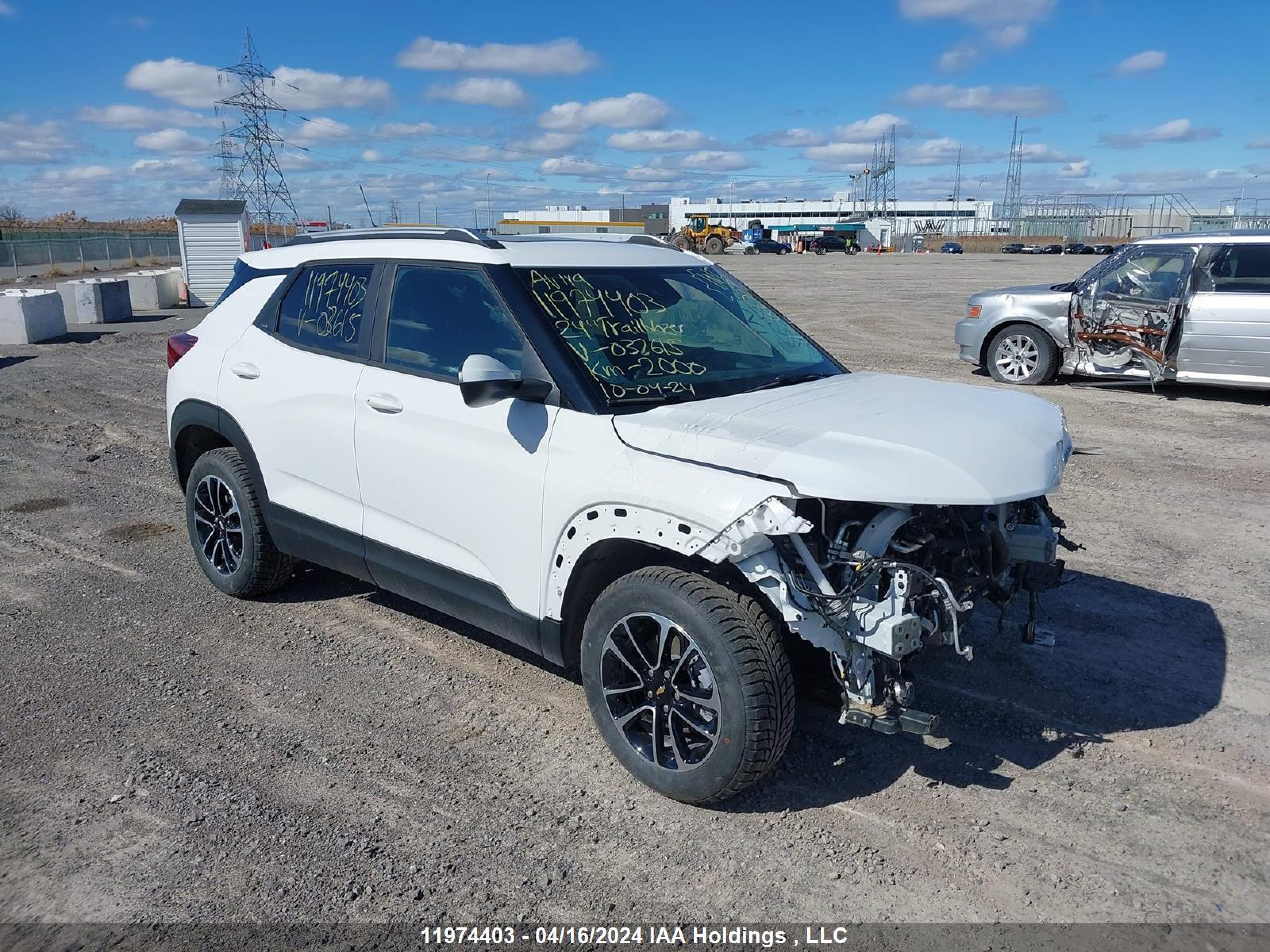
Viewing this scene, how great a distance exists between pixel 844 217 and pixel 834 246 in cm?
6351

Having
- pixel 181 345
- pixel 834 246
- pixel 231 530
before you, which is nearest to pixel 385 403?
pixel 231 530

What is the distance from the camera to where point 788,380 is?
173 inches

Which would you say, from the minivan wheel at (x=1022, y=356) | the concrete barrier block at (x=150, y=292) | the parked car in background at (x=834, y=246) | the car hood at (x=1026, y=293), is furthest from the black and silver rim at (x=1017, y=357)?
the parked car in background at (x=834, y=246)

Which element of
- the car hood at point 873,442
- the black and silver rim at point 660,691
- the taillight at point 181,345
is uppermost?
the taillight at point 181,345

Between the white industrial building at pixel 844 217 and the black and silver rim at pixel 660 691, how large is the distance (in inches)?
3088

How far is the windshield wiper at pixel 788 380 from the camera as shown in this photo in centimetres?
423

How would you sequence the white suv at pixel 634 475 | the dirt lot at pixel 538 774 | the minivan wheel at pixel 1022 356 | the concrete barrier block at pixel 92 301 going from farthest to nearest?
the concrete barrier block at pixel 92 301 → the minivan wheel at pixel 1022 356 → the white suv at pixel 634 475 → the dirt lot at pixel 538 774

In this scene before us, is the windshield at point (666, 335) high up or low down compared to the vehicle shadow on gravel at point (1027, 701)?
up

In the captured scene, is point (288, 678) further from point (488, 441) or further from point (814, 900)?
point (814, 900)

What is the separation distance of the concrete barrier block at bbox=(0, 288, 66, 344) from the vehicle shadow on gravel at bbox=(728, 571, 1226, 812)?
675 inches

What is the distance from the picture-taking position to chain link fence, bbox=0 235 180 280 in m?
39.5

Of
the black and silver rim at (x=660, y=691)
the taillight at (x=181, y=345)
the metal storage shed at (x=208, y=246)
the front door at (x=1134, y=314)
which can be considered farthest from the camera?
the metal storage shed at (x=208, y=246)

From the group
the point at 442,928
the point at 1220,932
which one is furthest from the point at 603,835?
the point at 1220,932

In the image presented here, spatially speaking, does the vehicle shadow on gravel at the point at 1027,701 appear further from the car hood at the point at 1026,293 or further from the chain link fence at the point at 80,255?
the chain link fence at the point at 80,255
